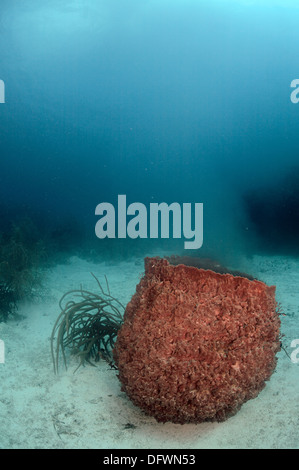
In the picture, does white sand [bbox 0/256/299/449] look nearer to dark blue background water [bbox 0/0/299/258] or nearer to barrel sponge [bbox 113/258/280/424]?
barrel sponge [bbox 113/258/280/424]

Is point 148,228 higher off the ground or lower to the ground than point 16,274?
higher

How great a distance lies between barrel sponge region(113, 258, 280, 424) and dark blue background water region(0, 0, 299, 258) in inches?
897

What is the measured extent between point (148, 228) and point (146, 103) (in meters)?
54.4

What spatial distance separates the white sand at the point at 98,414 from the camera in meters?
2.30

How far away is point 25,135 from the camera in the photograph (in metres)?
66.9

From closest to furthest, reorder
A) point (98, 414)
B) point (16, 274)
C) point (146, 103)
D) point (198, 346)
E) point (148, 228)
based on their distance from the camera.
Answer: point (198, 346), point (98, 414), point (16, 274), point (148, 228), point (146, 103)

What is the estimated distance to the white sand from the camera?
230 cm

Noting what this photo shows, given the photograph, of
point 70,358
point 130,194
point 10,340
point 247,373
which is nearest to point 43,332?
point 10,340

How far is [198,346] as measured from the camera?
7.28ft

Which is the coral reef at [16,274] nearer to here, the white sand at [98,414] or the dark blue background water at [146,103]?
the white sand at [98,414]

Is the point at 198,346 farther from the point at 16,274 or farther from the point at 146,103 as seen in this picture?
the point at 146,103

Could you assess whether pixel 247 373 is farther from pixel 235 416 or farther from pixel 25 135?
pixel 25 135

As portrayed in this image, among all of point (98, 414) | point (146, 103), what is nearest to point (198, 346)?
point (98, 414)

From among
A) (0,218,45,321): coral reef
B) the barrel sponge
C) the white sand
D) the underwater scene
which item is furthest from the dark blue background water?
the barrel sponge
